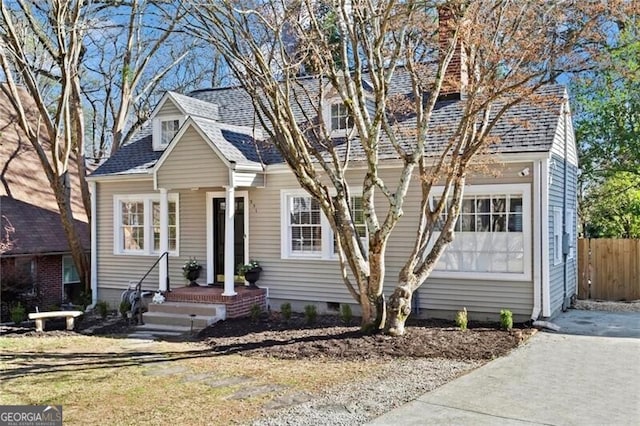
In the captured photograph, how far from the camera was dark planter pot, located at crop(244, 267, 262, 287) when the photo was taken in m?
13.3

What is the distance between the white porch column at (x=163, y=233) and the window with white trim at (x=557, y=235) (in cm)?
895

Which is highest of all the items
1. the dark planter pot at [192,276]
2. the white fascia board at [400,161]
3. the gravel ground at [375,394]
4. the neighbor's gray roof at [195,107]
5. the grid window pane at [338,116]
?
the neighbor's gray roof at [195,107]

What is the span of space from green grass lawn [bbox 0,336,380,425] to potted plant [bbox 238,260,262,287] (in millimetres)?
3351

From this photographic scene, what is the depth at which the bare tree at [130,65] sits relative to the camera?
17.7m

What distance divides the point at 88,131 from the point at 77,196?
10528 mm

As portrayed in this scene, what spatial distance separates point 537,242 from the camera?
35.3ft

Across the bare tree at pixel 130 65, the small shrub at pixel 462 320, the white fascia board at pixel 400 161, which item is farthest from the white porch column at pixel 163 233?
the small shrub at pixel 462 320

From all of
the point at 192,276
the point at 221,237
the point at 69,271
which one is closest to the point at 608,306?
the point at 221,237

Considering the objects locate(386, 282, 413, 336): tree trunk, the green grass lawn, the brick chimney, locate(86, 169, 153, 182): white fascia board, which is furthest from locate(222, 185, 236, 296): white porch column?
the brick chimney

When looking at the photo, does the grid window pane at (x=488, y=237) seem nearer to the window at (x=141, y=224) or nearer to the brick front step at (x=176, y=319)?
the brick front step at (x=176, y=319)

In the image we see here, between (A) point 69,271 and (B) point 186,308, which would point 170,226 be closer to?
(B) point 186,308

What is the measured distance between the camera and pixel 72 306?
15273 mm

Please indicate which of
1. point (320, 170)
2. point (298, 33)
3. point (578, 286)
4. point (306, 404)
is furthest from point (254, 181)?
point (578, 286)

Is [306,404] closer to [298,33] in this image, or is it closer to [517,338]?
[517,338]
